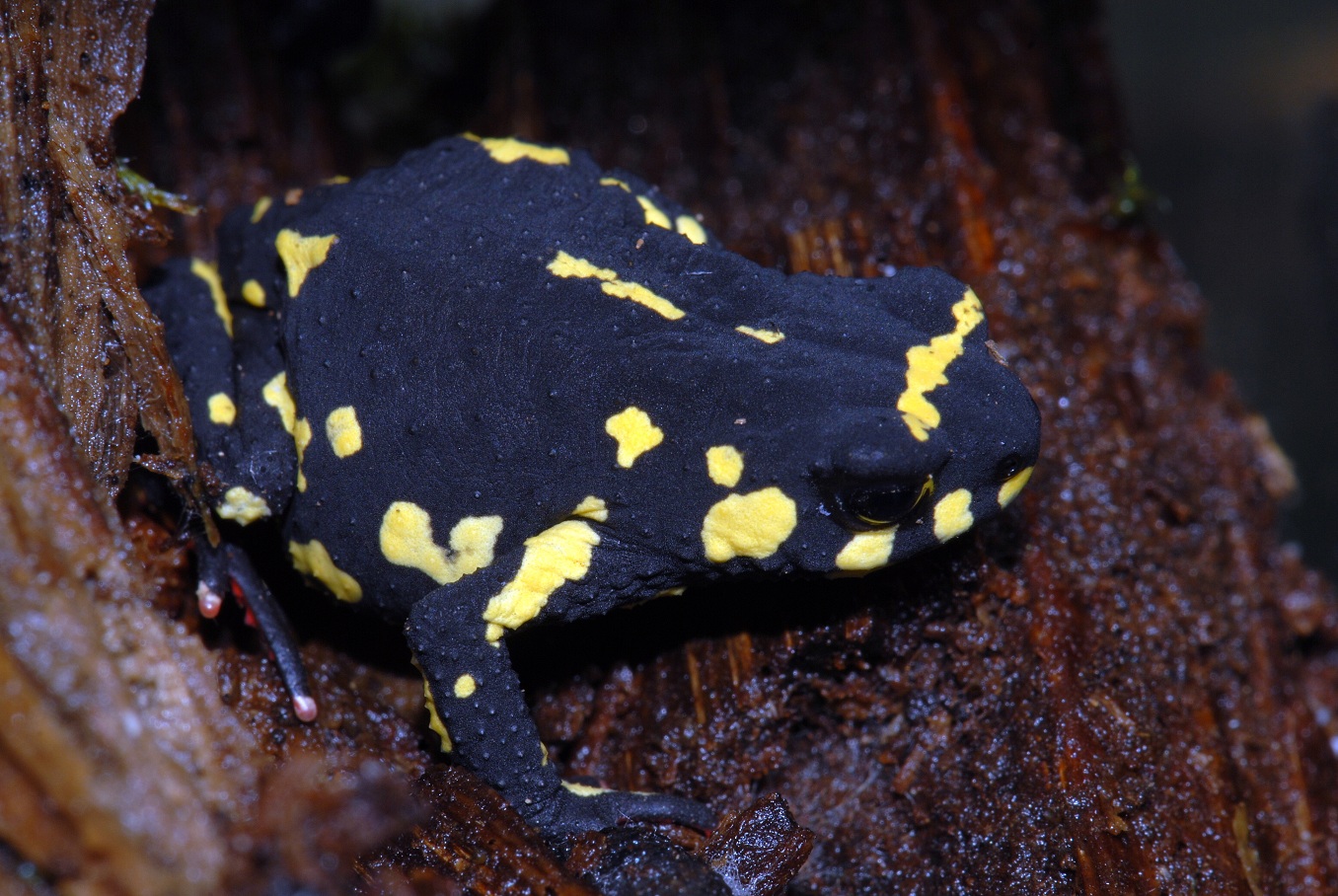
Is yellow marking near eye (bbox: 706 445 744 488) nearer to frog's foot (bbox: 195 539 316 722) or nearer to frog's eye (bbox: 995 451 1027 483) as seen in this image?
frog's eye (bbox: 995 451 1027 483)

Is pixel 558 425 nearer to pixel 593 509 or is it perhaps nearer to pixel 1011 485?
pixel 593 509

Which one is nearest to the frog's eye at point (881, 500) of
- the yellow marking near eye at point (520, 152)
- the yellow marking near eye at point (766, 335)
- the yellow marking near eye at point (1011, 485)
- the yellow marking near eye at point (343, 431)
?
the yellow marking near eye at point (1011, 485)

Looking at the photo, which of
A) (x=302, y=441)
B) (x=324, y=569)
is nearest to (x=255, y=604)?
(x=324, y=569)

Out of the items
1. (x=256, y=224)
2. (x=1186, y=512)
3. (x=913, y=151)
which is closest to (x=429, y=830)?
(x=256, y=224)

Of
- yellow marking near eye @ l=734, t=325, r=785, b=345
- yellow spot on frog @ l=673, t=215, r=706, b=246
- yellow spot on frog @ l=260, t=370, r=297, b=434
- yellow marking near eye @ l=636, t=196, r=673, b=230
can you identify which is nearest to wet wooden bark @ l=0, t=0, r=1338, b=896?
yellow spot on frog @ l=260, t=370, r=297, b=434

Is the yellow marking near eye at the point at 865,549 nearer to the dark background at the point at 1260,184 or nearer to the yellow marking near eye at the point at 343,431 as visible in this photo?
the yellow marking near eye at the point at 343,431

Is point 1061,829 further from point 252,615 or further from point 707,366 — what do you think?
point 252,615
